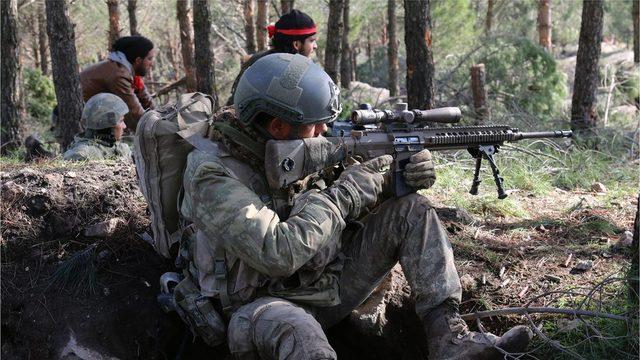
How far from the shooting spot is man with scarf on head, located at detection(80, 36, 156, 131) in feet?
23.5

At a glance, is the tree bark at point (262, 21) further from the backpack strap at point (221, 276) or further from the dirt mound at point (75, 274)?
the backpack strap at point (221, 276)

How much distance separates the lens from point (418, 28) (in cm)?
702

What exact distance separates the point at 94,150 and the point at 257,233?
372 cm

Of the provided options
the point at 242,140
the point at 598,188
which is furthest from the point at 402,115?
the point at 598,188

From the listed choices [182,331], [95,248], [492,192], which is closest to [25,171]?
[95,248]

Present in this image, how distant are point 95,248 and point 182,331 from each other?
755 mm

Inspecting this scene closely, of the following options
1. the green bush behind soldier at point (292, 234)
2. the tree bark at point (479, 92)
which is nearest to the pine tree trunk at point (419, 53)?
the tree bark at point (479, 92)

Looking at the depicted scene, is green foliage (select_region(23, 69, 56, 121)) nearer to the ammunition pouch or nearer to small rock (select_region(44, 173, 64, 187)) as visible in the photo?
small rock (select_region(44, 173, 64, 187))

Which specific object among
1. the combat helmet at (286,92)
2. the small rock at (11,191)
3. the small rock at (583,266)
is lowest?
the small rock at (583,266)

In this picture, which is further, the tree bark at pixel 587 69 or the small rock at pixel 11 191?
the tree bark at pixel 587 69

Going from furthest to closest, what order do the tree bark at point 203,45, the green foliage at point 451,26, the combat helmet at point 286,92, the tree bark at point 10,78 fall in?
the green foliage at point 451,26
the tree bark at point 203,45
the tree bark at point 10,78
the combat helmet at point 286,92

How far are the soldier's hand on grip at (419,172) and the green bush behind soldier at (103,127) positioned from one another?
3620 mm

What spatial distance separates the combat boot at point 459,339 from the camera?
2.86 m

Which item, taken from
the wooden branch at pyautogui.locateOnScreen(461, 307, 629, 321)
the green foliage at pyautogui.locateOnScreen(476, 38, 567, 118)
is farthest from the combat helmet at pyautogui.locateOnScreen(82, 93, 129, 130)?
the green foliage at pyautogui.locateOnScreen(476, 38, 567, 118)
